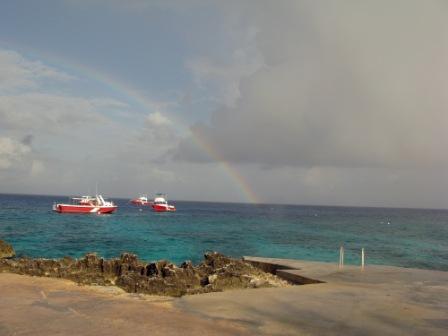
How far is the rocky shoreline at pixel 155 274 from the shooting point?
18578 mm

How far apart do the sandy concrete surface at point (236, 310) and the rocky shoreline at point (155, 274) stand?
105 cm

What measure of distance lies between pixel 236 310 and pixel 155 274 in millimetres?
8911

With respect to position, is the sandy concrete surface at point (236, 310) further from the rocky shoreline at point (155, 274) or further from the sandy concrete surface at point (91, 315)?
the rocky shoreline at point (155, 274)

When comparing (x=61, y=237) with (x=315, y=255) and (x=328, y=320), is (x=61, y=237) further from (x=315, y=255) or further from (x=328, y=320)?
(x=328, y=320)

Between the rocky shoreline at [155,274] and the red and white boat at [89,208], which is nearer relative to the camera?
the rocky shoreline at [155,274]

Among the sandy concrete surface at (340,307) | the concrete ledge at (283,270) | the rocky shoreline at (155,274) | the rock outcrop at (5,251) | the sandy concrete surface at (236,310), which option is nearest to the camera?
the sandy concrete surface at (236,310)

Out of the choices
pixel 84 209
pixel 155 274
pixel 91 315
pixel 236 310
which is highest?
pixel 84 209

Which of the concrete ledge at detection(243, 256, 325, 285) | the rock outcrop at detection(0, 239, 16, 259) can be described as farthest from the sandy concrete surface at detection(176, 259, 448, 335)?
the rock outcrop at detection(0, 239, 16, 259)

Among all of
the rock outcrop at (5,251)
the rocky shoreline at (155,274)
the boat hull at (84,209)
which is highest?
the boat hull at (84,209)

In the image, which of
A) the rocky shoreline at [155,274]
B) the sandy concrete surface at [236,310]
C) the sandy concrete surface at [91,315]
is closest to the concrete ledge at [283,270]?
the rocky shoreline at [155,274]

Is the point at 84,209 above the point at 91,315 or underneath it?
above

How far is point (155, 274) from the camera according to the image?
2211 centimetres

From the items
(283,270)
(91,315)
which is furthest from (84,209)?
(91,315)

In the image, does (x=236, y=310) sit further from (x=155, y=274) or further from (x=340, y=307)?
(x=155, y=274)
